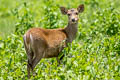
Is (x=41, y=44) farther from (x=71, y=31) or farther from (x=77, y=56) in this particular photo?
(x=71, y=31)

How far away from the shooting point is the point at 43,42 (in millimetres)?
9469

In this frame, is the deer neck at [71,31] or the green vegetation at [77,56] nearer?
the green vegetation at [77,56]

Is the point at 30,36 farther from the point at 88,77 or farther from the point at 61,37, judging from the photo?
the point at 88,77

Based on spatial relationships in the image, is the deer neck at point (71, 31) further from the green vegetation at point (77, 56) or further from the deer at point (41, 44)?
the green vegetation at point (77, 56)

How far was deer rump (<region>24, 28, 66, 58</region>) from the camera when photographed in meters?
9.33

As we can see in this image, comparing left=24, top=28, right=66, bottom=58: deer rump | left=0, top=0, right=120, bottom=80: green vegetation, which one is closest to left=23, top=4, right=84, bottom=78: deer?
left=24, top=28, right=66, bottom=58: deer rump

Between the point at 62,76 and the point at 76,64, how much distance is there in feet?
2.15

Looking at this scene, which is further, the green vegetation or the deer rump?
the deer rump

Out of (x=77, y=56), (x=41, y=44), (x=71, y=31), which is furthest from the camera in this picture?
(x=71, y=31)

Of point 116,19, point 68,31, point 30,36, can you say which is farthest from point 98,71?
point 116,19

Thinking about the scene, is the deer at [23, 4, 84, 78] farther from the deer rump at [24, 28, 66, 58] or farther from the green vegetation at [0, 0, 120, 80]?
the green vegetation at [0, 0, 120, 80]

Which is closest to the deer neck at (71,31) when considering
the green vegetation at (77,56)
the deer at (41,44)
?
the deer at (41,44)

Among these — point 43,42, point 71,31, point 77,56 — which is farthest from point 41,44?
point 71,31

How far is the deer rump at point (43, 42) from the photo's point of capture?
9.33 metres
